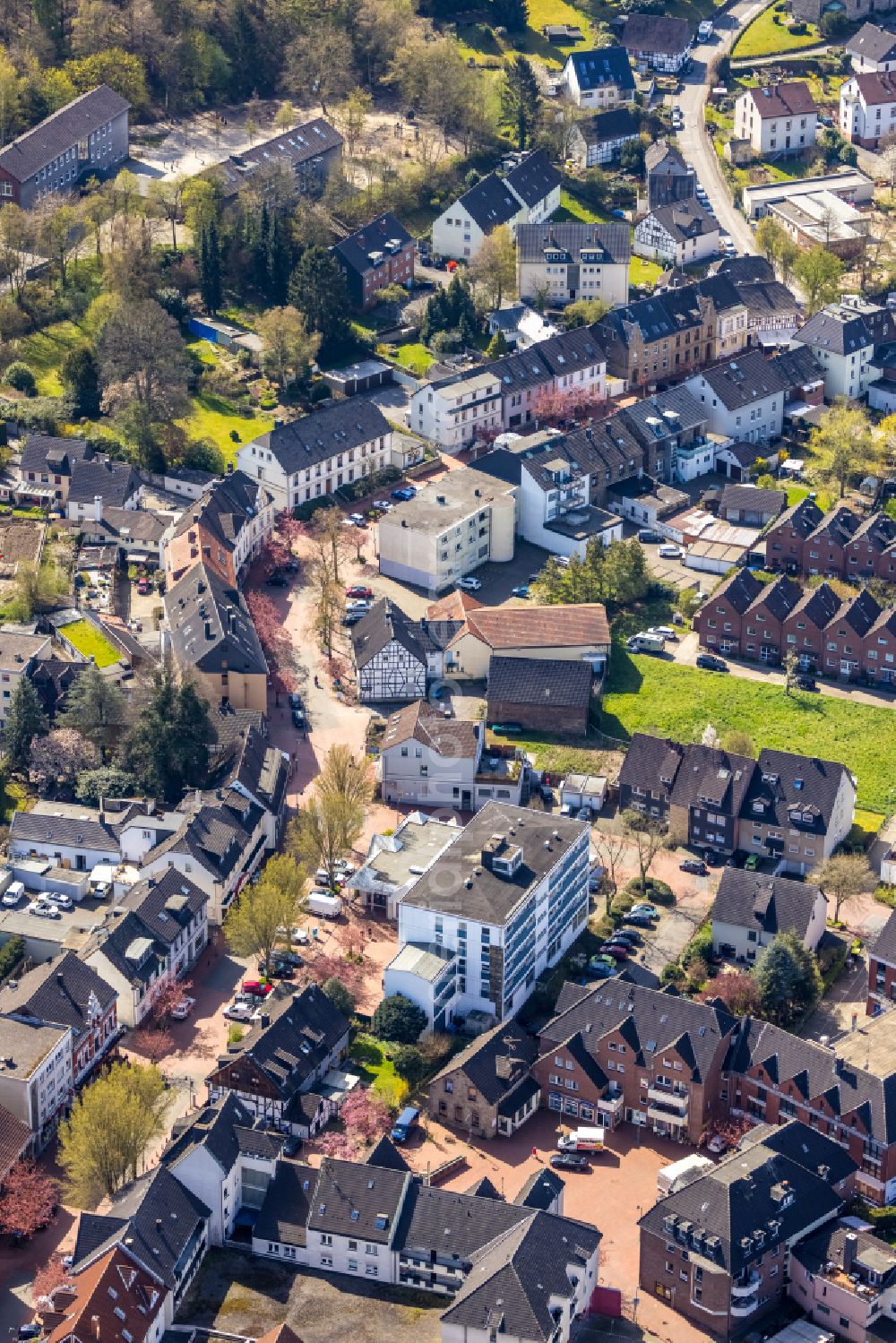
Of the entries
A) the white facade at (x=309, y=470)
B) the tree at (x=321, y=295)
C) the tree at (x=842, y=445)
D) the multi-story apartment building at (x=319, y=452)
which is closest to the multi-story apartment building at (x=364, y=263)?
the tree at (x=321, y=295)

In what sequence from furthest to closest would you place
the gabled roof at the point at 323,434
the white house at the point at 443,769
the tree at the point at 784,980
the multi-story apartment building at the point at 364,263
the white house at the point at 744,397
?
the multi-story apartment building at the point at 364,263, the white house at the point at 744,397, the gabled roof at the point at 323,434, the white house at the point at 443,769, the tree at the point at 784,980

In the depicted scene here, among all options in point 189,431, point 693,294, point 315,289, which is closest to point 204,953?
point 189,431

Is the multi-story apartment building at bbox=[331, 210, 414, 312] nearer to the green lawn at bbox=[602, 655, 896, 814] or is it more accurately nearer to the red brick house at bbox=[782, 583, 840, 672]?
the green lawn at bbox=[602, 655, 896, 814]

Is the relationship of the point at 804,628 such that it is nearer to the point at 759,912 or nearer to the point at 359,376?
the point at 759,912

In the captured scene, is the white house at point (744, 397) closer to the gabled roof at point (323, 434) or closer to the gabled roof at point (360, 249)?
the gabled roof at point (323, 434)

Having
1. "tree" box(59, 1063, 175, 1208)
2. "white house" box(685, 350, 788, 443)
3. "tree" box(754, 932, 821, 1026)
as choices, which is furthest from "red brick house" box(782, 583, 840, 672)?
"tree" box(59, 1063, 175, 1208)

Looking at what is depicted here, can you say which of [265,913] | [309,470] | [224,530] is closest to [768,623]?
[309,470]
